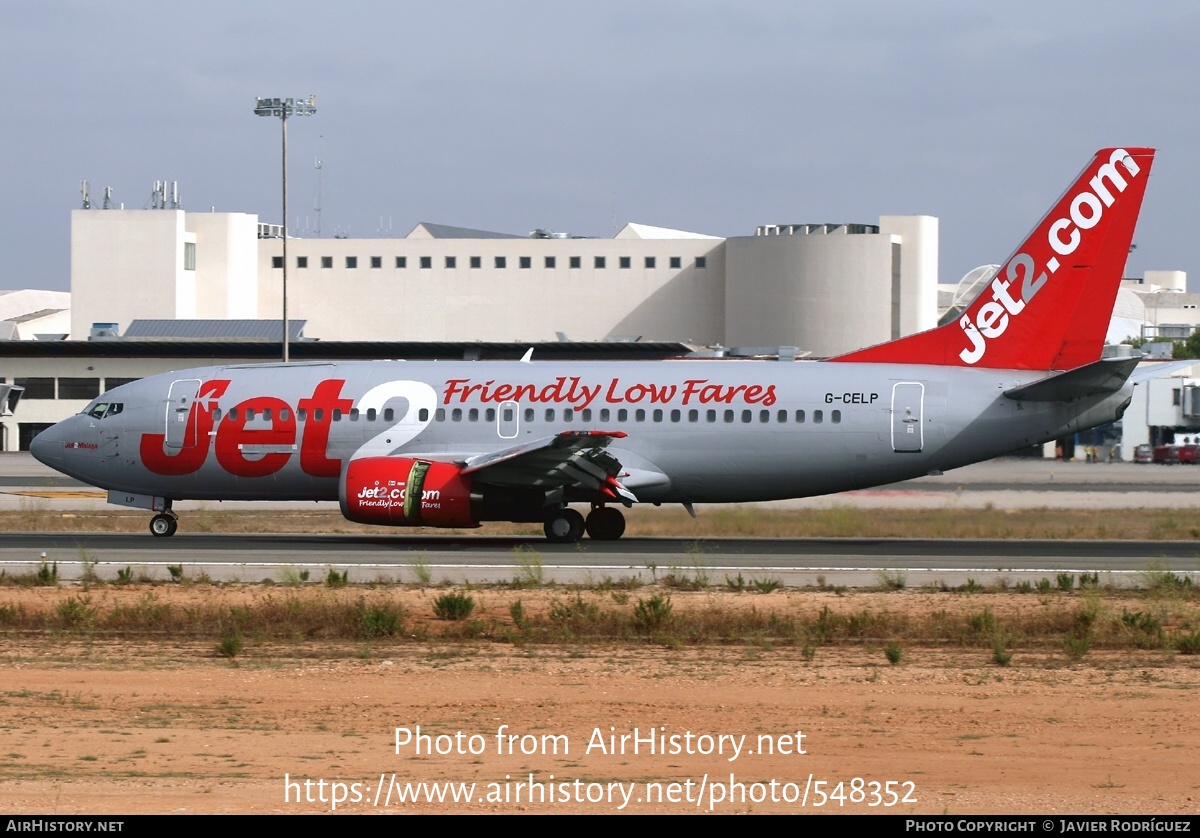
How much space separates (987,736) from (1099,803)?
251 centimetres

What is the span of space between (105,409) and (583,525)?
11.0 meters

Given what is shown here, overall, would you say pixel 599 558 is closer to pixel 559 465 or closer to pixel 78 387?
pixel 559 465

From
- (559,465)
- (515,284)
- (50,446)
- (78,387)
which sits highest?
(515,284)

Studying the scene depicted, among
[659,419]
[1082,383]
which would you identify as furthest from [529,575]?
[1082,383]

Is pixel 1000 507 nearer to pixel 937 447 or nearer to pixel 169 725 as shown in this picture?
pixel 937 447

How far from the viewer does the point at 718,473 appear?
32.0 meters

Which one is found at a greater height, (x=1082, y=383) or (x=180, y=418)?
(x=1082, y=383)

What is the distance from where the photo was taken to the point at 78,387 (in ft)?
245

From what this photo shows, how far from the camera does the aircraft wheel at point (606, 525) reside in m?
33.0

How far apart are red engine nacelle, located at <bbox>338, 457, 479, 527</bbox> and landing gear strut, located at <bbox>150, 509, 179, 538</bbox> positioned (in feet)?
16.2

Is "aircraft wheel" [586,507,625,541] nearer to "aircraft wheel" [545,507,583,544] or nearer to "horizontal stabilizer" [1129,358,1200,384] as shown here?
"aircraft wheel" [545,507,583,544]

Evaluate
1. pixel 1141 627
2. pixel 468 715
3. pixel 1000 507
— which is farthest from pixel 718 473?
pixel 468 715

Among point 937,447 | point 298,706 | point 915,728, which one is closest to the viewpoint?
point 915,728

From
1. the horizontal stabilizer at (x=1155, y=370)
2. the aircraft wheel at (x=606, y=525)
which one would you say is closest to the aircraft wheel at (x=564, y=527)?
the aircraft wheel at (x=606, y=525)
